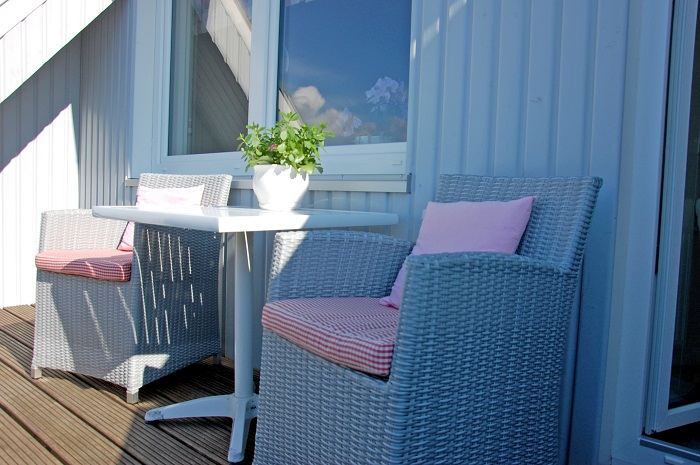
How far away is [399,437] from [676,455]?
0.84m

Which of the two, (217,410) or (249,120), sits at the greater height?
(249,120)

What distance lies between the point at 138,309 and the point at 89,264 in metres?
0.28

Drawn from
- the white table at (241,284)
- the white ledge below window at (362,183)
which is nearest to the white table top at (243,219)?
the white table at (241,284)

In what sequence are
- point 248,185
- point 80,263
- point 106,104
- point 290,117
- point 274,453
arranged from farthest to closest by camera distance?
1. point 106,104
2. point 248,185
3. point 80,263
4. point 290,117
5. point 274,453

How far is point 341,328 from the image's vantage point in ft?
4.50

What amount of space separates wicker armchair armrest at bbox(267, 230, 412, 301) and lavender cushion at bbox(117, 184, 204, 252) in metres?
1.10

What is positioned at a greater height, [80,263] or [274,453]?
[80,263]

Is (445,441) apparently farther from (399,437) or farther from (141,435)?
(141,435)

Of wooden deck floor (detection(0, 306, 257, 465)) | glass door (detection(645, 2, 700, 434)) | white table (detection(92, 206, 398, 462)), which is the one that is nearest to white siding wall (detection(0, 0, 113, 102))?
wooden deck floor (detection(0, 306, 257, 465))

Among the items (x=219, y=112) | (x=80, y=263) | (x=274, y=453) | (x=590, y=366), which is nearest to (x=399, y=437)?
(x=274, y=453)

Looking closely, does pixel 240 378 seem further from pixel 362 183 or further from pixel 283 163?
pixel 362 183

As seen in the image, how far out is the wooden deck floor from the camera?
179 centimetres

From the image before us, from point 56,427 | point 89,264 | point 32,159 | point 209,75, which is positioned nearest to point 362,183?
point 89,264

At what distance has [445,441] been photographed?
1.26 metres
